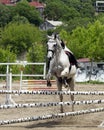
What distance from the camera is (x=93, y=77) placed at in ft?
91.8

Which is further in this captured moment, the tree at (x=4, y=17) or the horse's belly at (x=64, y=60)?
the tree at (x=4, y=17)

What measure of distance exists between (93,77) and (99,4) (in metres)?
140

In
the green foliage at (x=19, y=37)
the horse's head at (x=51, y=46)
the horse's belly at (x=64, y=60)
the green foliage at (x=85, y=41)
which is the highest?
the horse's head at (x=51, y=46)

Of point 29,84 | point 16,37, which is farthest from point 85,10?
point 29,84

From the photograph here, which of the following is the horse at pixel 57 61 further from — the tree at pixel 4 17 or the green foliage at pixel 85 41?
the tree at pixel 4 17

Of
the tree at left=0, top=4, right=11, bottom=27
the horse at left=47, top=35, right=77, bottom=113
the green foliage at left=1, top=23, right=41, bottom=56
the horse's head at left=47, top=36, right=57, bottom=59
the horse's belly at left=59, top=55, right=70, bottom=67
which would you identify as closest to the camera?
the horse's head at left=47, top=36, right=57, bottom=59

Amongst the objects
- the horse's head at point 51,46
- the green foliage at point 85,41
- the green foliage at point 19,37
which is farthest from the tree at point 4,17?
the horse's head at point 51,46

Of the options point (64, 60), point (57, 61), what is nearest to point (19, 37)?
point (64, 60)

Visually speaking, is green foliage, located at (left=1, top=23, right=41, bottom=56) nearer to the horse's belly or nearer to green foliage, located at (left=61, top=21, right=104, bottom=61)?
green foliage, located at (left=61, top=21, right=104, bottom=61)

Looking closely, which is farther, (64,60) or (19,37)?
(19,37)

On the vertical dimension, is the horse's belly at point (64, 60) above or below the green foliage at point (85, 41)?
above

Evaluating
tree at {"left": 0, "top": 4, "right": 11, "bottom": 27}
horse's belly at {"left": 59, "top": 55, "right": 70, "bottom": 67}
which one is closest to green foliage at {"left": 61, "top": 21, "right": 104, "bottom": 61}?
horse's belly at {"left": 59, "top": 55, "right": 70, "bottom": 67}

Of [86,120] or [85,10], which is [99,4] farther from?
[86,120]

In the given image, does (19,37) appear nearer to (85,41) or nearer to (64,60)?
(85,41)
